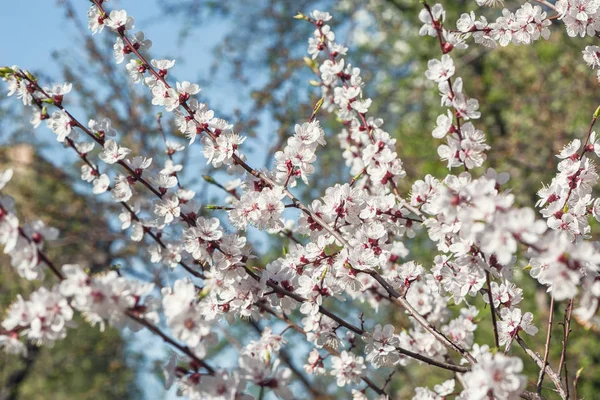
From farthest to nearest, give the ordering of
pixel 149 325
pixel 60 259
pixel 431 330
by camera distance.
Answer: pixel 60 259 → pixel 431 330 → pixel 149 325

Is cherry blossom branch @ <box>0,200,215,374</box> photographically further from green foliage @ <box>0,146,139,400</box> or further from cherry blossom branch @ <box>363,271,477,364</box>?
green foliage @ <box>0,146,139,400</box>

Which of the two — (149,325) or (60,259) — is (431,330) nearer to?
(149,325)

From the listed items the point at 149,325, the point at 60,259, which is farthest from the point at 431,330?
the point at 60,259

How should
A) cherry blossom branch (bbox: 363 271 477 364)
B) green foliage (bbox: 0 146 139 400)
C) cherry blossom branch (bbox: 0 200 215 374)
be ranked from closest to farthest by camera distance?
cherry blossom branch (bbox: 0 200 215 374) → cherry blossom branch (bbox: 363 271 477 364) → green foliage (bbox: 0 146 139 400)

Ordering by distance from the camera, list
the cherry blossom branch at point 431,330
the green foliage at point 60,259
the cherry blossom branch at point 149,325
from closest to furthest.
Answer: the cherry blossom branch at point 149,325 < the cherry blossom branch at point 431,330 < the green foliage at point 60,259

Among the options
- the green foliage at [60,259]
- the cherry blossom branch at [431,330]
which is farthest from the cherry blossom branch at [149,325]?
the green foliage at [60,259]

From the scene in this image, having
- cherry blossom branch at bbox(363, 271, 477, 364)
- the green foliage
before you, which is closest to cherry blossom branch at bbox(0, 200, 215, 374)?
cherry blossom branch at bbox(363, 271, 477, 364)

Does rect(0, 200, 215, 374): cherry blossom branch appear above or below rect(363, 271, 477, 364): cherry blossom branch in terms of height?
below

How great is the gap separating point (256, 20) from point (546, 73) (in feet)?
15.9

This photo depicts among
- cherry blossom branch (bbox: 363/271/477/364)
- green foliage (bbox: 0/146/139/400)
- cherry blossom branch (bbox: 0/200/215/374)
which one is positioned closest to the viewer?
cherry blossom branch (bbox: 0/200/215/374)

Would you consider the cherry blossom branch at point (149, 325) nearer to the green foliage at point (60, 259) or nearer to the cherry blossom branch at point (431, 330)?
the cherry blossom branch at point (431, 330)

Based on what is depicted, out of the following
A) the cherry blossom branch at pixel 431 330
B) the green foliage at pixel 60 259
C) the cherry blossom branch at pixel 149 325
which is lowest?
the cherry blossom branch at pixel 149 325

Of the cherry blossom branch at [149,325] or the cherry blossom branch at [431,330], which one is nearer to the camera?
the cherry blossom branch at [149,325]

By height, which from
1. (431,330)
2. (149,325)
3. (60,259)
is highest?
(60,259)
